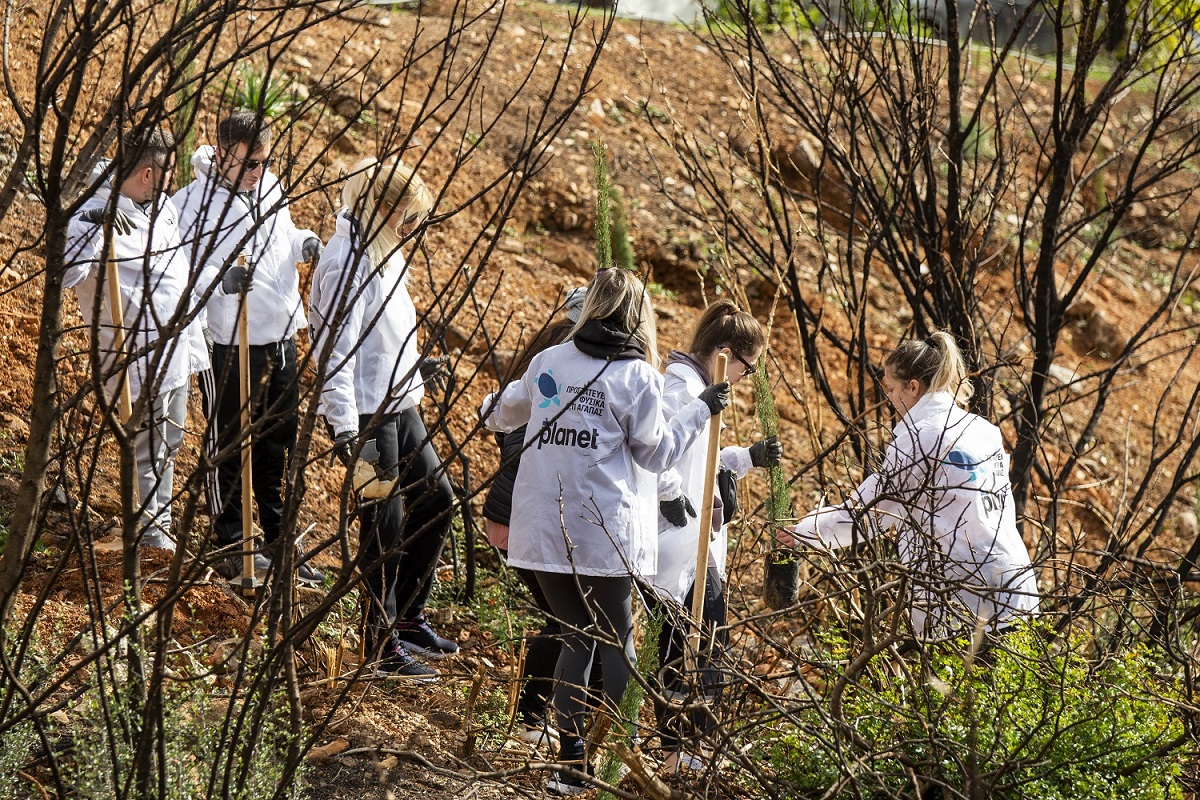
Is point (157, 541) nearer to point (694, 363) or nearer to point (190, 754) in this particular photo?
point (190, 754)

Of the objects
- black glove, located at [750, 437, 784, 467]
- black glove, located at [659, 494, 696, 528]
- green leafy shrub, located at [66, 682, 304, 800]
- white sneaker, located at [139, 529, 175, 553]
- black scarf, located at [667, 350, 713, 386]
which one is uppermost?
black scarf, located at [667, 350, 713, 386]

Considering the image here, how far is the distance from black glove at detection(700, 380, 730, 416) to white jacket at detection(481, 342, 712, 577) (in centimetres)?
15

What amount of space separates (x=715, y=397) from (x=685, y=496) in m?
0.41

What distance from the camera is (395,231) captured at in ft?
13.1

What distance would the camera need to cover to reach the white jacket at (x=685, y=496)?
372cm

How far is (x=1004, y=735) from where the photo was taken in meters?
2.86

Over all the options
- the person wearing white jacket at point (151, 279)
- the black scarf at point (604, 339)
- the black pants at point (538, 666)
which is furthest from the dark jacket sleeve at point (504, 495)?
the person wearing white jacket at point (151, 279)

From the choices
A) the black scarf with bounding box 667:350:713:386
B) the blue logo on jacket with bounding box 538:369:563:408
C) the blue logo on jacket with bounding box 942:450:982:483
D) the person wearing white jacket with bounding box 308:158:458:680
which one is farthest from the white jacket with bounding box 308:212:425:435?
the blue logo on jacket with bounding box 942:450:982:483

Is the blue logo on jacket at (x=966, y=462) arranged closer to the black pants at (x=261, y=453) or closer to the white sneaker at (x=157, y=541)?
the black pants at (x=261, y=453)

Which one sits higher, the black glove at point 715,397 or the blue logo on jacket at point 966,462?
the black glove at point 715,397

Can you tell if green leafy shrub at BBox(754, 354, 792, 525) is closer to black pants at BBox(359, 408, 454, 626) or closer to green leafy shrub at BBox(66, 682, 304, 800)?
black pants at BBox(359, 408, 454, 626)

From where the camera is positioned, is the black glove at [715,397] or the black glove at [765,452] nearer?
the black glove at [715,397]

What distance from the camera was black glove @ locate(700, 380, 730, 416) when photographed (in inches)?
137

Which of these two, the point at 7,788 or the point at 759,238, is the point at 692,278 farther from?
the point at 7,788
